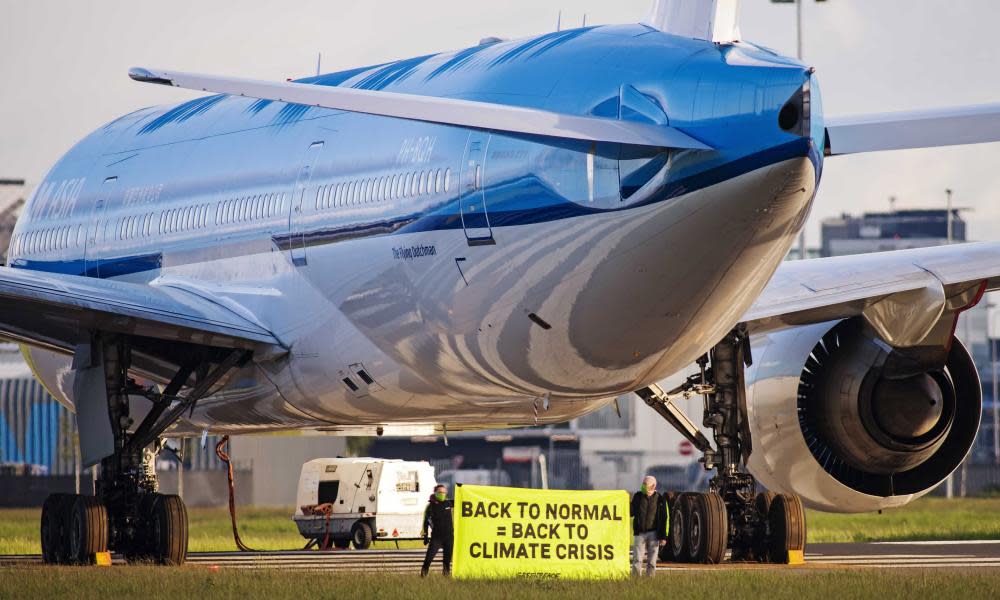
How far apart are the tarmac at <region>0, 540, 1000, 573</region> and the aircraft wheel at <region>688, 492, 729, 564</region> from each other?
20 centimetres

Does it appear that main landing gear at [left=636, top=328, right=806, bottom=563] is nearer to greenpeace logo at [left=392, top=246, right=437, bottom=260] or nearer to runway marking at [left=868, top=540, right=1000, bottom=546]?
greenpeace logo at [left=392, top=246, right=437, bottom=260]

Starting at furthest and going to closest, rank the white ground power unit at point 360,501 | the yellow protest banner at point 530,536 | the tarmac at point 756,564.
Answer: the white ground power unit at point 360,501, the tarmac at point 756,564, the yellow protest banner at point 530,536

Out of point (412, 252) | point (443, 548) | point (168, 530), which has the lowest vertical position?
point (443, 548)

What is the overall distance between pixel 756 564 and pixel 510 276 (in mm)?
6697

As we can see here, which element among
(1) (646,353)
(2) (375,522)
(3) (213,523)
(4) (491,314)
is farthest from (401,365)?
(3) (213,523)

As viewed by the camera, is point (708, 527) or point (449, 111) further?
point (708, 527)

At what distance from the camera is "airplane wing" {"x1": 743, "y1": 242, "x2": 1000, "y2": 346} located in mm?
22688

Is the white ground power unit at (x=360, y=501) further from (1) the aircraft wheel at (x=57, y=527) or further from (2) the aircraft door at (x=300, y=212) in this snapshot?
(2) the aircraft door at (x=300, y=212)

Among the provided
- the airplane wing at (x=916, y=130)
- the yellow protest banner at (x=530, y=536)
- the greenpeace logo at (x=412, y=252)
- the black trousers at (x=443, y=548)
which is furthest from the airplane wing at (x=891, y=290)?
the airplane wing at (x=916, y=130)

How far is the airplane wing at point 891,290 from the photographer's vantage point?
22688 mm

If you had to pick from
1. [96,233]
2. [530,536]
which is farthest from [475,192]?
[96,233]

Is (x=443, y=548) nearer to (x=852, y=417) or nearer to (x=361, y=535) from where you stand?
(x=852, y=417)

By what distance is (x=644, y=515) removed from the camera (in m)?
20.4

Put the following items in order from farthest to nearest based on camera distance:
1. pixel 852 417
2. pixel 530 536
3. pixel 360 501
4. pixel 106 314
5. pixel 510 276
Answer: pixel 360 501 → pixel 852 417 → pixel 106 314 → pixel 530 536 → pixel 510 276
